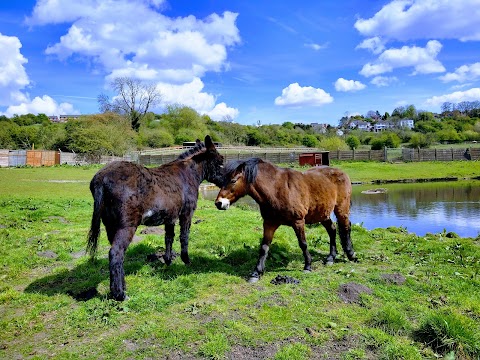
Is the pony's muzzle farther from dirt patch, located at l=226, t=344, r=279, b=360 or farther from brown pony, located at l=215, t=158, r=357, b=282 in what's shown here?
dirt patch, located at l=226, t=344, r=279, b=360

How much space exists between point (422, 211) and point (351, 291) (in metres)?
13.6

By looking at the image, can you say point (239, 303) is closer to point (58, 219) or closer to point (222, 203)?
point (222, 203)

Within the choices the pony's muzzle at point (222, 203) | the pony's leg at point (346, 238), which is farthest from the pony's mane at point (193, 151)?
the pony's leg at point (346, 238)

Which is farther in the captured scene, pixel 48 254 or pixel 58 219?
pixel 58 219

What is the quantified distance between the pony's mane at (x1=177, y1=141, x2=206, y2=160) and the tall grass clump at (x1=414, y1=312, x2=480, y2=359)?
511 cm

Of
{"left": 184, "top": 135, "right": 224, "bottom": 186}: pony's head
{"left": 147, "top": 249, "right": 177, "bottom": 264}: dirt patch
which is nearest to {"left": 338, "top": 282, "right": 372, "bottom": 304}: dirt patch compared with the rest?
{"left": 184, "top": 135, "right": 224, "bottom": 186}: pony's head

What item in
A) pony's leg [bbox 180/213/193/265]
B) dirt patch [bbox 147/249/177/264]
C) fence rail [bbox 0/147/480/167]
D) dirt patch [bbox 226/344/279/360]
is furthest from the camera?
fence rail [bbox 0/147/480/167]

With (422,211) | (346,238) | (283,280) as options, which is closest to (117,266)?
(283,280)

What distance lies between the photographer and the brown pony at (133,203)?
539 centimetres

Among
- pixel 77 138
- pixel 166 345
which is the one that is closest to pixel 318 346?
pixel 166 345

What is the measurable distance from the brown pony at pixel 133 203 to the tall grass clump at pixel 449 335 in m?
4.13

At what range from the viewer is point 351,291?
18.2 feet

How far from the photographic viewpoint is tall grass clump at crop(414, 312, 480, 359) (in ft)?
13.3

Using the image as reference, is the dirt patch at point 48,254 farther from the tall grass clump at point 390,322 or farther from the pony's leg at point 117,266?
the tall grass clump at point 390,322
